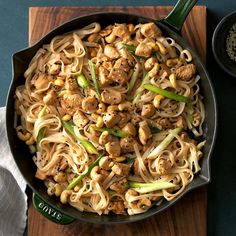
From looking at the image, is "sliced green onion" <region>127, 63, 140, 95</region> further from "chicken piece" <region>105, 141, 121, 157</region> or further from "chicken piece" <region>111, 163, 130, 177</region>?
"chicken piece" <region>111, 163, 130, 177</region>

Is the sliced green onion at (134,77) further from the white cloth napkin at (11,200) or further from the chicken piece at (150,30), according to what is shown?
the white cloth napkin at (11,200)

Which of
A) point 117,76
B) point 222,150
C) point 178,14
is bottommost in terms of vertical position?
point 222,150

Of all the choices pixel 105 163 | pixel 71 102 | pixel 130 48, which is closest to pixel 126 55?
pixel 130 48

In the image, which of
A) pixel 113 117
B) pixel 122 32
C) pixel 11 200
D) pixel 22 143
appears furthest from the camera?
pixel 11 200

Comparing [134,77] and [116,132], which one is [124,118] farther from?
[134,77]

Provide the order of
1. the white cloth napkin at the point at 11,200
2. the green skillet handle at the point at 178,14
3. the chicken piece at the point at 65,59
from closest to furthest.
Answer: the green skillet handle at the point at 178,14, the chicken piece at the point at 65,59, the white cloth napkin at the point at 11,200

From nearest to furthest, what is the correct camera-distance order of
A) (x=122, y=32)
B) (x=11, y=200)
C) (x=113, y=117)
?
(x=113, y=117), (x=122, y=32), (x=11, y=200)

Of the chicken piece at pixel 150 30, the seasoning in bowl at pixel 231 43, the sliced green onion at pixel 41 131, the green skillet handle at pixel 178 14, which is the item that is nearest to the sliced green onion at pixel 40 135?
the sliced green onion at pixel 41 131

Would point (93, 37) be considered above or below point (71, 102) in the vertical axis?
above
